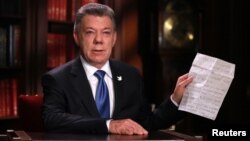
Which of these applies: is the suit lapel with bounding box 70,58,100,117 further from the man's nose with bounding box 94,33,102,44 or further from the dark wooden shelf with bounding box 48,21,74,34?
the dark wooden shelf with bounding box 48,21,74,34

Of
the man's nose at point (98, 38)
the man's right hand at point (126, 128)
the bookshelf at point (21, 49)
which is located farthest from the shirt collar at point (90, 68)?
the bookshelf at point (21, 49)

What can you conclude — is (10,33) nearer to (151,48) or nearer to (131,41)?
(131,41)

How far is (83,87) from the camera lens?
6.35 ft

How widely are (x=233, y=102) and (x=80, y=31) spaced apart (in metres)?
2.88

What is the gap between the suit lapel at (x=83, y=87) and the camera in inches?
75.0

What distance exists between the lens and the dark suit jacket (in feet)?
5.94

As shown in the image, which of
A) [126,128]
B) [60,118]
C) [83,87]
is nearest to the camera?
[126,128]

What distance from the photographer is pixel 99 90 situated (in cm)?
196

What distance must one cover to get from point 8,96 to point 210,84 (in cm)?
223

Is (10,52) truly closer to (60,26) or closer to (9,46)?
(9,46)

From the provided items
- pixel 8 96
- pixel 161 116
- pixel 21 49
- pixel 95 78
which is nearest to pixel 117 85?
pixel 95 78

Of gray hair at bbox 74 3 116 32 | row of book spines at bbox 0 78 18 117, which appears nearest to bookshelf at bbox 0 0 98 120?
row of book spines at bbox 0 78 18 117

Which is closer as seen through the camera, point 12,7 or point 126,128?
point 126,128

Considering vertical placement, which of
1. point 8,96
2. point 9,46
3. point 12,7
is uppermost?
point 12,7
